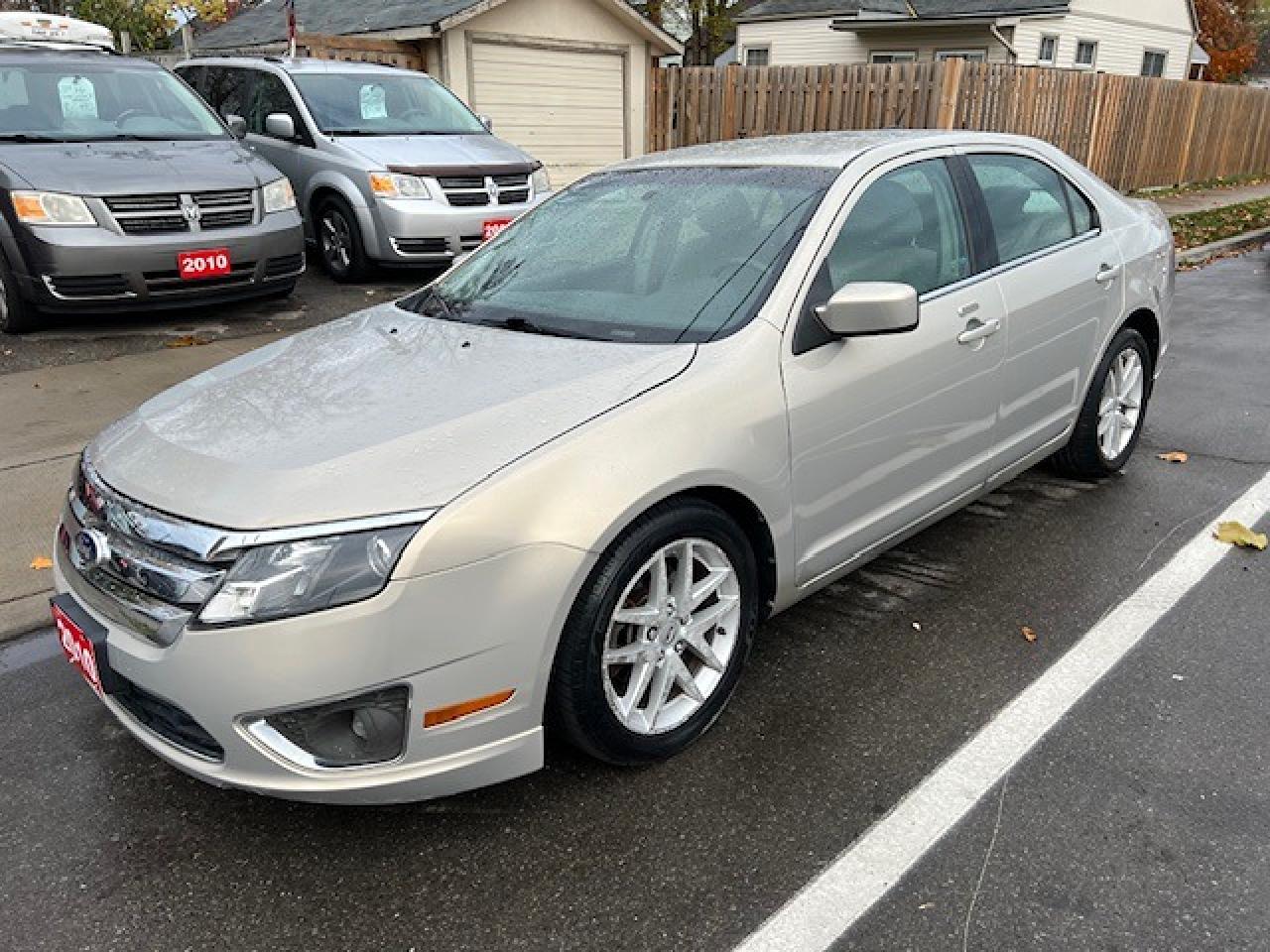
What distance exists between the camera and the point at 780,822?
2.56m

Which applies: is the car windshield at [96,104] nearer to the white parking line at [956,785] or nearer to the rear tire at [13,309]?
the rear tire at [13,309]

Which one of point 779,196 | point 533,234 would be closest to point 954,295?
point 779,196

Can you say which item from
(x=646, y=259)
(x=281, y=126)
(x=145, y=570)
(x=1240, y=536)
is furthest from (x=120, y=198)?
(x=1240, y=536)

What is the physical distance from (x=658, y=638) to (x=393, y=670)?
77cm

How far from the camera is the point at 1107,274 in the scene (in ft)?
14.2

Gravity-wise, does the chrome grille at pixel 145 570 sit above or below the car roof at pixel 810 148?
below

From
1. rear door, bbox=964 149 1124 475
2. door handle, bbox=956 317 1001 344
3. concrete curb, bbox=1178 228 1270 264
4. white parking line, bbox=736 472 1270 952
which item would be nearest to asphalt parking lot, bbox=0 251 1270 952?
white parking line, bbox=736 472 1270 952

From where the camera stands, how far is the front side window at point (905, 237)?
322 cm

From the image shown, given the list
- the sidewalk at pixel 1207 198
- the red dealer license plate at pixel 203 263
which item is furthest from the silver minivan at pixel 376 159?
the sidewalk at pixel 1207 198

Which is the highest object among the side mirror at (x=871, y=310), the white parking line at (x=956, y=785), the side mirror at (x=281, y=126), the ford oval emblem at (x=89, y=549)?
the side mirror at (x=871, y=310)

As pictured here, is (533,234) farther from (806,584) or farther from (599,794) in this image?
(599,794)

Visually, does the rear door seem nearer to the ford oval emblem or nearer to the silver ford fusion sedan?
the silver ford fusion sedan

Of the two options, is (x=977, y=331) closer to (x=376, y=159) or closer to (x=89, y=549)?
(x=89, y=549)

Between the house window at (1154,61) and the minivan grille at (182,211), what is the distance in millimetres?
26478
